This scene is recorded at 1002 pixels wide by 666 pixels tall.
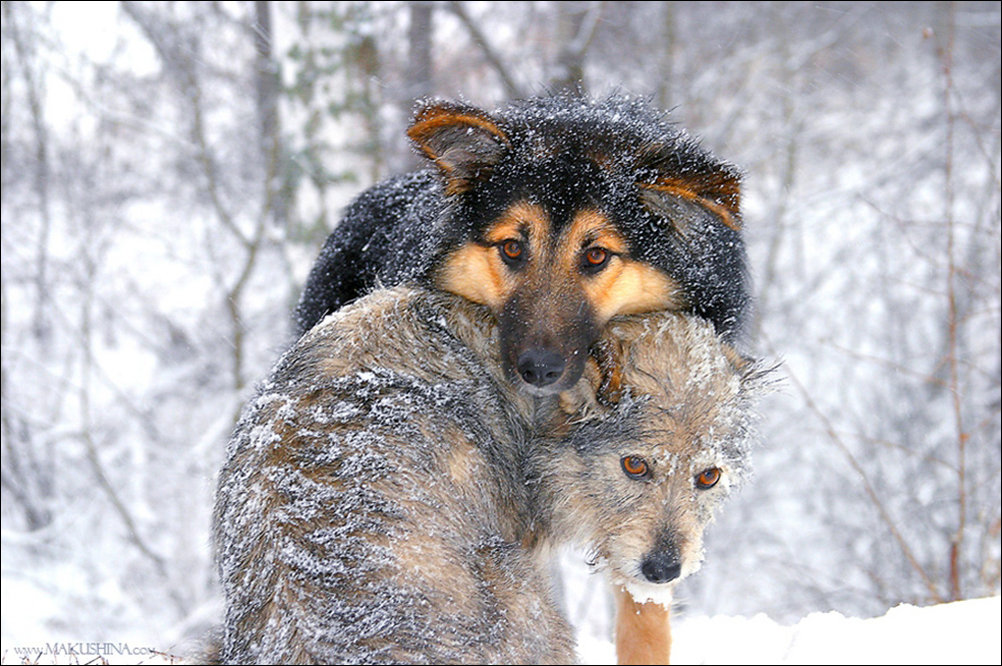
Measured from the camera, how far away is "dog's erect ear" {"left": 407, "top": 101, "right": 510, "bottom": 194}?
12.2 ft

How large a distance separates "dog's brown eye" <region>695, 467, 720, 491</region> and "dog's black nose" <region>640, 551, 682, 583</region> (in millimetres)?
281

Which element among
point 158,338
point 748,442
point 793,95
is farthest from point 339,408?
point 793,95

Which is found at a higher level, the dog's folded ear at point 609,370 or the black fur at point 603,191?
the black fur at point 603,191

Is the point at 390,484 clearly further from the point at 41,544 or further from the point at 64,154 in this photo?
the point at 64,154

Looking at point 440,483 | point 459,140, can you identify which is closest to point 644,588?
point 440,483

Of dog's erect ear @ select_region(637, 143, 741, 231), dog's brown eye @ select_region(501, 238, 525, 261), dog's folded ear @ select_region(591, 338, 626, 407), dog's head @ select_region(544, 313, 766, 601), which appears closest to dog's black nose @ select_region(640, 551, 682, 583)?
dog's head @ select_region(544, 313, 766, 601)

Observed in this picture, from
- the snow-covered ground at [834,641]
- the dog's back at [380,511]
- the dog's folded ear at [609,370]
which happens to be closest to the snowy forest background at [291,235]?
the snow-covered ground at [834,641]

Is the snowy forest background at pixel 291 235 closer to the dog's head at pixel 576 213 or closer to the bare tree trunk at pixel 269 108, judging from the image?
the bare tree trunk at pixel 269 108

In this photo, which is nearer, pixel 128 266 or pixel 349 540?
pixel 349 540

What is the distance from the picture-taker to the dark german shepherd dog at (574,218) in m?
3.77

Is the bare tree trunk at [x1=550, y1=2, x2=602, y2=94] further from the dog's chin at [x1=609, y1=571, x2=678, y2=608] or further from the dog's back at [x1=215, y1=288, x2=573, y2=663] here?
the dog's chin at [x1=609, y1=571, x2=678, y2=608]

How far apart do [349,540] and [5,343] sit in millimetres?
11136

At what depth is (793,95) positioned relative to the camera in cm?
1402

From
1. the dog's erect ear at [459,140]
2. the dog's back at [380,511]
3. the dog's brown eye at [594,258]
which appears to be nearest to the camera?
the dog's back at [380,511]
